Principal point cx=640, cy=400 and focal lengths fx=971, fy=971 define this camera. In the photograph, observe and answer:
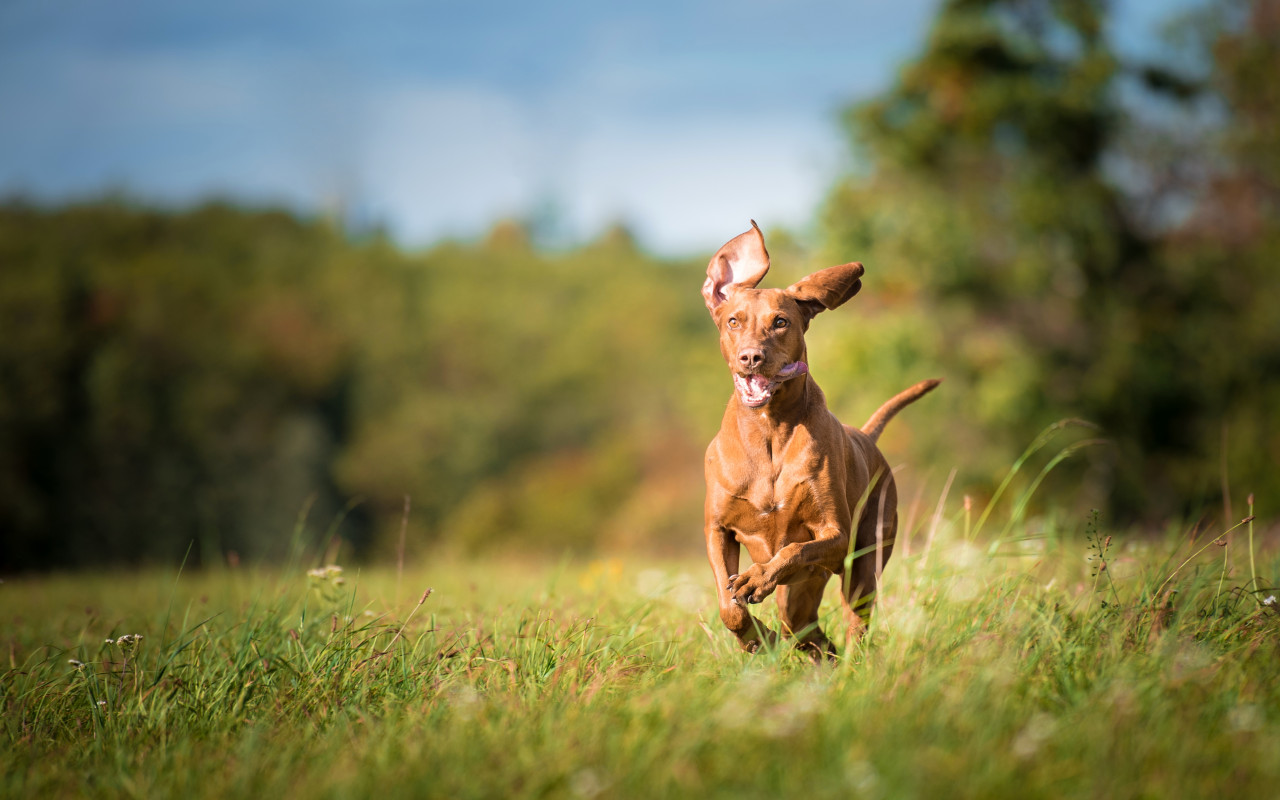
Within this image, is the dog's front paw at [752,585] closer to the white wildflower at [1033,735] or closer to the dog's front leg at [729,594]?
the dog's front leg at [729,594]

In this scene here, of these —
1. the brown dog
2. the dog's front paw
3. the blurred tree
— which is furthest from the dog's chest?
the blurred tree

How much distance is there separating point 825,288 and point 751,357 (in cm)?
58

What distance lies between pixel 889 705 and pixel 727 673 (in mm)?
736

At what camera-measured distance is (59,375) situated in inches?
1283

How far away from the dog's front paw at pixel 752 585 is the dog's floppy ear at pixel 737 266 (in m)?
1.07

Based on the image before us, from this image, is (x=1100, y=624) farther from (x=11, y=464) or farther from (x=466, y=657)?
(x=11, y=464)

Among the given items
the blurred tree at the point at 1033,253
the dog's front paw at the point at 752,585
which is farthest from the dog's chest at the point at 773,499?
the blurred tree at the point at 1033,253

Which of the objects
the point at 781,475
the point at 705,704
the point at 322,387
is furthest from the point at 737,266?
the point at 322,387

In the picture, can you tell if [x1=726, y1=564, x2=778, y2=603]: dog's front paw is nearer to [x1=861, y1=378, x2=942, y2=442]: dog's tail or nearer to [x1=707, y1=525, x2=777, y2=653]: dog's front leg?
[x1=707, y1=525, x2=777, y2=653]: dog's front leg

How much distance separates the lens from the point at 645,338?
47.6 metres

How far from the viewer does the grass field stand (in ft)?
8.52

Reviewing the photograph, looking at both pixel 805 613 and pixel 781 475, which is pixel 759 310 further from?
pixel 805 613

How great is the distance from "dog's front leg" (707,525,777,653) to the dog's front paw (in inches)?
2.0

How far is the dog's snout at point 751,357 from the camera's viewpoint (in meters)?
3.37
